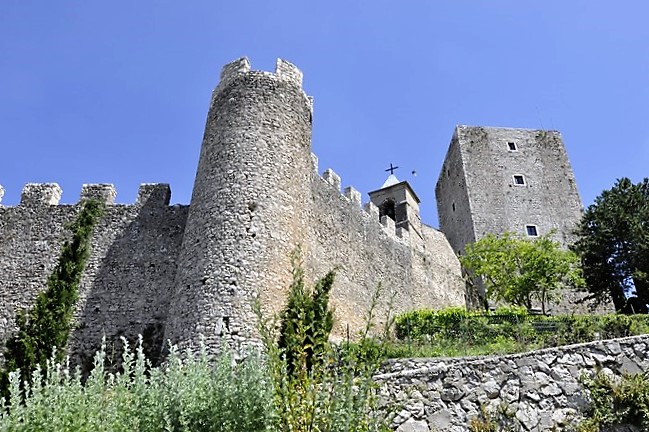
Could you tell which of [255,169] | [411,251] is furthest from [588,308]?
[255,169]

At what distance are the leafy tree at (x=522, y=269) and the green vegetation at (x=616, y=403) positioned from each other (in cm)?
1374

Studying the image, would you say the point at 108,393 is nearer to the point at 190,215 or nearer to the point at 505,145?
the point at 190,215

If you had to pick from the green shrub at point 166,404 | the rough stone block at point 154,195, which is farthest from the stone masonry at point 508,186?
the green shrub at point 166,404

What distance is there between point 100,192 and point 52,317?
4759 millimetres

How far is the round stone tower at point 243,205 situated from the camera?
449 inches

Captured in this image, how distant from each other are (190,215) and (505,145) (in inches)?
958

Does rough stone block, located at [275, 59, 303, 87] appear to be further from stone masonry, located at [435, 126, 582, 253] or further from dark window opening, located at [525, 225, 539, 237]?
dark window opening, located at [525, 225, 539, 237]

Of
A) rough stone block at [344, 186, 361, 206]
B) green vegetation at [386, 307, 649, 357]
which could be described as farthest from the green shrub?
rough stone block at [344, 186, 361, 206]

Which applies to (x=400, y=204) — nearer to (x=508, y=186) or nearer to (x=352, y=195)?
(x=352, y=195)

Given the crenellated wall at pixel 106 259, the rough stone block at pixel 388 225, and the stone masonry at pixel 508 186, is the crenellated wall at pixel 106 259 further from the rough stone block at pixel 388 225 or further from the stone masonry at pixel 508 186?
the stone masonry at pixel 508 186

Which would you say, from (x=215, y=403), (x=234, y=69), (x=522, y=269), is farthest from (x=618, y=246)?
(x=215, y=403)

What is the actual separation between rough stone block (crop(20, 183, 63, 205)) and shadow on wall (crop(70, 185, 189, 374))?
1.82m

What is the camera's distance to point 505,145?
108 ft

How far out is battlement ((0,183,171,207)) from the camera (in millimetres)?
15562
